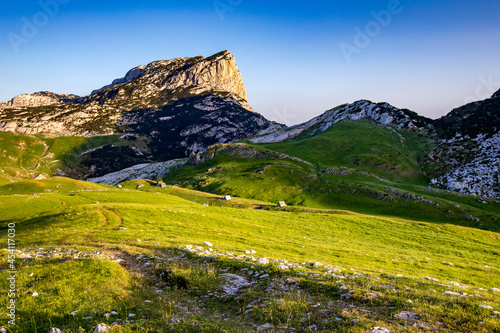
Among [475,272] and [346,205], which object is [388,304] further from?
[346,205]

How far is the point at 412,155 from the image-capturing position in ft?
527

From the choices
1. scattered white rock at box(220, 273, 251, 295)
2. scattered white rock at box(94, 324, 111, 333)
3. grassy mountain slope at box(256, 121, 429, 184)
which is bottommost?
scattered white rock at box(220, 273, 251, 295)

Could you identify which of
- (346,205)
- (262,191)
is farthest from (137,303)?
(262,191)

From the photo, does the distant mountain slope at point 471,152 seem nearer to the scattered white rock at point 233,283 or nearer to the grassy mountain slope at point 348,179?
the grassy mountain slope at point 348,179

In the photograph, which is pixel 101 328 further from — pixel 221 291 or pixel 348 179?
pixel 348 179

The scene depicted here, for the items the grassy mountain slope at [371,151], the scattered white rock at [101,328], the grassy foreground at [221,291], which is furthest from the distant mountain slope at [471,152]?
the scattered white rock at [101,328]

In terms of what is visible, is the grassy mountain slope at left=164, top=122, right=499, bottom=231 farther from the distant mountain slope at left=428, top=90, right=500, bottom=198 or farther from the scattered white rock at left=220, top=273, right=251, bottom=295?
the scattered white rock at left=220, top=273, right=251, bottom=295

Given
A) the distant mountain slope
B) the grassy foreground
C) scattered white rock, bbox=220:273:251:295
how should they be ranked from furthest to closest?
1. the distant mountain slope
2. scattered white rock, bbox=220:273:251:295
3. the grassy foreground

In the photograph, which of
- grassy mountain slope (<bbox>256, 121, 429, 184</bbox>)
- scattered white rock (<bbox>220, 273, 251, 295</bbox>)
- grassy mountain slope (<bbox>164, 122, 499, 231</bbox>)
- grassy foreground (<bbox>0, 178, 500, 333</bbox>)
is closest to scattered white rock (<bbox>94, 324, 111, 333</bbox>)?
grassy foreground (<bbox>0, 178, 500, 333</bbox>)

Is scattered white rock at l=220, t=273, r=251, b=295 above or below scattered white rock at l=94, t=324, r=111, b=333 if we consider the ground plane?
below

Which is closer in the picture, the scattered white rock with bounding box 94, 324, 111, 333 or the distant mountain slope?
the scattered white rock with bounding box 94, 324, 111, 333

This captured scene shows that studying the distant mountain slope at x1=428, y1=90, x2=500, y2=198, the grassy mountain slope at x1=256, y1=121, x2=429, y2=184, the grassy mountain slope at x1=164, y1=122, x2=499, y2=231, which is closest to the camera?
the grassy mountain slope at x1=164, y1=122, x2=499, y2=231

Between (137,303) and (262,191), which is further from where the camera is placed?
(262,191)

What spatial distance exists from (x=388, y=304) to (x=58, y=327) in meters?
14.1
